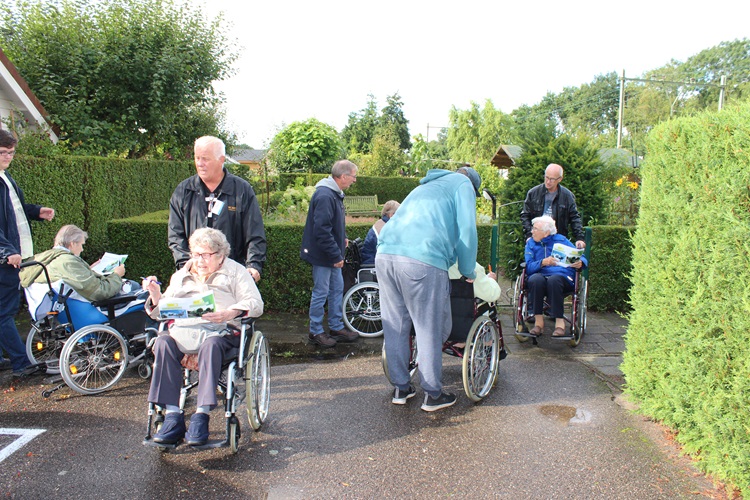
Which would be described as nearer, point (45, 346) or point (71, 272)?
point (71, 272)

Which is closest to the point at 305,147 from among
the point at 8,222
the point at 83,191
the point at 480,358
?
the point at 83,191

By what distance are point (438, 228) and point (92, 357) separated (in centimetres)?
292

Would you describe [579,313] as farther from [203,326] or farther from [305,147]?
[305,147]

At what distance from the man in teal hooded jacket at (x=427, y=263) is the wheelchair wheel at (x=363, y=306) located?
75.4 inches

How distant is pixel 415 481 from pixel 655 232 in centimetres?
221

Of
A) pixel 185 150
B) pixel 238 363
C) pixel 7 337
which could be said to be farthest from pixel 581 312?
pixel 185 150

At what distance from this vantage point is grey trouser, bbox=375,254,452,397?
3750mm

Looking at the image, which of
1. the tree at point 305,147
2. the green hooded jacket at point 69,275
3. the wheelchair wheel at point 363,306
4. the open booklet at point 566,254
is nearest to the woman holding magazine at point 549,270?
the open booklet at point 566,254

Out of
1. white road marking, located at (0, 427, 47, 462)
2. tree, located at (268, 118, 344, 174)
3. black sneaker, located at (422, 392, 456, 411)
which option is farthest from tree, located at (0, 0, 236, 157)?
tree, located at (268, 118, 344, 174)

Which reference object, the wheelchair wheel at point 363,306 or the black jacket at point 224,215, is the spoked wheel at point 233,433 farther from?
the wheelchair wheel at point 363,306

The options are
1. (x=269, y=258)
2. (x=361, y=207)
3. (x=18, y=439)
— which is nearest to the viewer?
(x=18, y=439)

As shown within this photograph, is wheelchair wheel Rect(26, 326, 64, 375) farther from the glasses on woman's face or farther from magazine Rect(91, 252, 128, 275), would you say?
the glasses on woman's face

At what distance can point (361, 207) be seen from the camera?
18188 millimetres

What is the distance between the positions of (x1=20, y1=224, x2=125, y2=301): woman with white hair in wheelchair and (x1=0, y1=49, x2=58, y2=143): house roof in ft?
22.0
